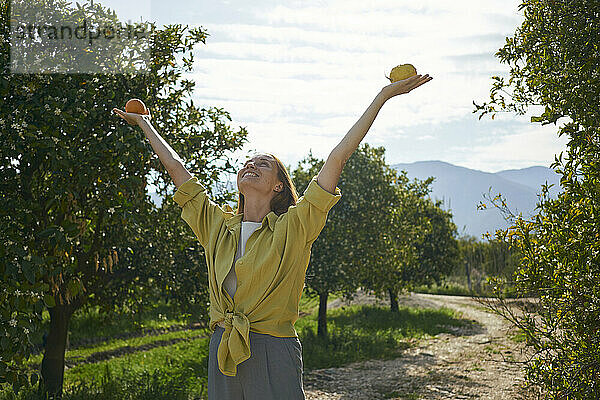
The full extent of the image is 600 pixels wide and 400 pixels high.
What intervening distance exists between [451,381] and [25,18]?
25.4 feet

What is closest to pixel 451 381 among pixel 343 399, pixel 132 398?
pixel 343 399

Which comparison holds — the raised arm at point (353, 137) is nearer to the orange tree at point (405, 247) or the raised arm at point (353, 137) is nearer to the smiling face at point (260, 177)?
the smiling face at point (260, 177)

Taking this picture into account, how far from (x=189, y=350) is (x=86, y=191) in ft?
21.0

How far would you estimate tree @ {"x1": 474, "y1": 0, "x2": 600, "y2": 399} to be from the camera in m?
3.62

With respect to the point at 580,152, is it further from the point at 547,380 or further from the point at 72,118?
the point at 72,118

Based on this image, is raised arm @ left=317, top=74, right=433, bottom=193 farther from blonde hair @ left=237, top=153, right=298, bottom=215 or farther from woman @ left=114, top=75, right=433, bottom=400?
blonde hair @ left=237, top=153, right=298, bottom=215

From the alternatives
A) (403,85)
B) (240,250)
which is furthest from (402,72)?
(240,250)

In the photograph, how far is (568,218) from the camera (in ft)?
12.1

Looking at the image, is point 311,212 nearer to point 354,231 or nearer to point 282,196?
point 282,196

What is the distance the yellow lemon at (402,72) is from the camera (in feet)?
7.58

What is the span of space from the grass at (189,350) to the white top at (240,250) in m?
4.20

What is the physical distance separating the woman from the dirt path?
4258 millimetres

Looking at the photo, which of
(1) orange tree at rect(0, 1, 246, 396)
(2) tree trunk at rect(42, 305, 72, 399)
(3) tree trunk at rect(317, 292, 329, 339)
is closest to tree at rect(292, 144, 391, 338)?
(3) tree trunk at rect(317, 292, 329, 339)

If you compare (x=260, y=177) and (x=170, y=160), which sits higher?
(x=170, y=160)
